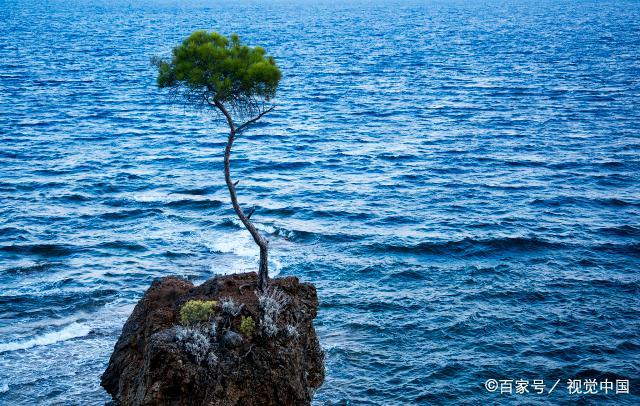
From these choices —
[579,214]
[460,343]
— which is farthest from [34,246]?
[579,214]

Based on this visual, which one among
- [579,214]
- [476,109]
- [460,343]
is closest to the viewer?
[460,343]

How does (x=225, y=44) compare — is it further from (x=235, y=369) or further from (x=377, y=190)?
(x=377, y=190)

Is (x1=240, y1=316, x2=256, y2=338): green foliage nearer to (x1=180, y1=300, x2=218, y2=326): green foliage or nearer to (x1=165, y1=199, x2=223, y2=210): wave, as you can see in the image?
(x1=180, y1=300, x2=218, y2=326): green foliage

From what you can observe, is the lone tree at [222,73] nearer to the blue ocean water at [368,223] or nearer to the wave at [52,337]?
the blue ocean water at [368,223]

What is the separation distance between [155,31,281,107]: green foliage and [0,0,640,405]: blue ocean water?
1172 centimetres

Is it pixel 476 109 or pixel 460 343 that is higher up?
pixel 476 109

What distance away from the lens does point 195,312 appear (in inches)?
873

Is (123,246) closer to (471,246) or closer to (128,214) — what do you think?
(128,214)

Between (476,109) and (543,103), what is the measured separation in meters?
7.69

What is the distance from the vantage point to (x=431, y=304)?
34.0 meters

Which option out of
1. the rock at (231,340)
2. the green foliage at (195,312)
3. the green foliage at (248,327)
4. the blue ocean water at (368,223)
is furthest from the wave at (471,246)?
the green foliage at (195,312)

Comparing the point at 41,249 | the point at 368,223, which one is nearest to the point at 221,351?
the point at 41,249

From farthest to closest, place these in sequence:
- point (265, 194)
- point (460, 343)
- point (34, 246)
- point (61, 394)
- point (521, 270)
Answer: point (265, 194) < point (34, 246) < point (521, 270) < point (460, 343) < point (61, 394)

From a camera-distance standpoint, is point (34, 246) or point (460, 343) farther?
point (34, 246)
